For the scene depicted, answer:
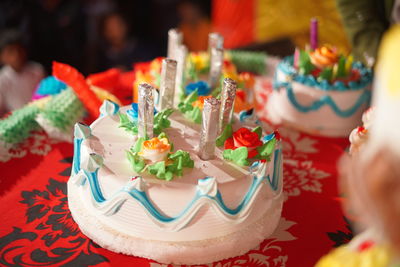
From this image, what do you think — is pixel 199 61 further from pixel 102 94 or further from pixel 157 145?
pixel 157 145

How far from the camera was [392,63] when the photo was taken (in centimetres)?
83

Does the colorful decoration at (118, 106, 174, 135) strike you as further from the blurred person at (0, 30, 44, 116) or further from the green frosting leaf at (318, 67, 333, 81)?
the blurred person at (0, 30, 44, 116)

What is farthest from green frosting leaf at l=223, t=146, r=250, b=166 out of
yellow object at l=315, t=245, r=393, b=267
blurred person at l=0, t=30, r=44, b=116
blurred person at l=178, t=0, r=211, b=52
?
blurred person at l=178, t=0, r=211, b=52

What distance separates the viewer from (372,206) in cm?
87

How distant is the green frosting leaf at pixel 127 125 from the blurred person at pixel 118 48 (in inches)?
71.1

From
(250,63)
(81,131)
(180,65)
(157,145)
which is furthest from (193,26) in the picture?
(157,145)

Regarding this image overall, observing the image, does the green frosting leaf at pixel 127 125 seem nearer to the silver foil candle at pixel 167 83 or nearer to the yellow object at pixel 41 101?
the silver foil candle at pixel 167 83

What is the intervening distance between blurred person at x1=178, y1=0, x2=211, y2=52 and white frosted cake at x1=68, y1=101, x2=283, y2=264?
2.56 m

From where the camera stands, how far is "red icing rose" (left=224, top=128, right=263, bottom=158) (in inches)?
59.3

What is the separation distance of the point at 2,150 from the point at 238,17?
6.71 ft

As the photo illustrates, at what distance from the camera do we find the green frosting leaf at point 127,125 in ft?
5.26

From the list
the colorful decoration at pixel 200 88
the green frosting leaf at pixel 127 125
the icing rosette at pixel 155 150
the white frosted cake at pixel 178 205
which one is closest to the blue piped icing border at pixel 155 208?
the white frosted cake at pixel 178 205

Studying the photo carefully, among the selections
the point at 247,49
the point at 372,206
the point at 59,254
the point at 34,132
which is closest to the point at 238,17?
the point at 247,49

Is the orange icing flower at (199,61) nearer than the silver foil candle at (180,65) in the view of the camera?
No
